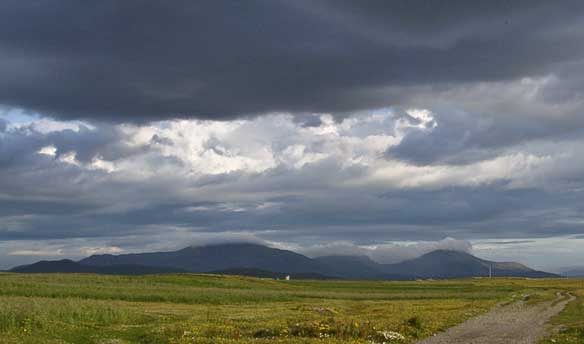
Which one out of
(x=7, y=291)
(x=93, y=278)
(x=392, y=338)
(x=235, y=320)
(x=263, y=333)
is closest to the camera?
(x=392, y=338)

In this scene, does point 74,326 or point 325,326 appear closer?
point 325,326

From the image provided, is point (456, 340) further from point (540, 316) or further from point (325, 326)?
point (540, 316)

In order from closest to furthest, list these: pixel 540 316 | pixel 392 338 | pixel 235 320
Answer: pixel 392 338 → pixel 235 320 → pixel 540 316

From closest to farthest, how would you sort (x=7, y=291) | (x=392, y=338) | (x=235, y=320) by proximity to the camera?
(x=392, y=338) < (x=235, y=320) < (x=7, y=291)

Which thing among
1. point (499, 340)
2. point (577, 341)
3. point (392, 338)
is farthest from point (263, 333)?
point (577, 341)

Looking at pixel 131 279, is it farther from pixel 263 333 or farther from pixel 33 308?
pixel 263 333

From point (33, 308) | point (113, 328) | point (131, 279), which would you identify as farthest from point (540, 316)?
point (131, 279)

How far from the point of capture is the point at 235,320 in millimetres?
60406

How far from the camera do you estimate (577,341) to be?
4291cm

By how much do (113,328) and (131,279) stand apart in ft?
358

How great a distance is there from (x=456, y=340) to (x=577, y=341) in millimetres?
7676

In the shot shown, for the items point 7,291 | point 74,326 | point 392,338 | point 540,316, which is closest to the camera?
point 392,338

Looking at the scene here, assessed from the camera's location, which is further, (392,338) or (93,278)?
(93,278)

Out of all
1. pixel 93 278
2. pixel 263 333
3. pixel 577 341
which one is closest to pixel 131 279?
pixel 93 278
